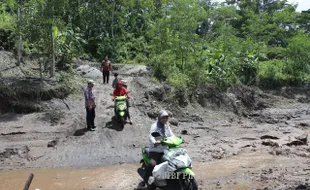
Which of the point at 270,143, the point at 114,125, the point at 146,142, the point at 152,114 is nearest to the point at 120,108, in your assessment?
the point at 114,125

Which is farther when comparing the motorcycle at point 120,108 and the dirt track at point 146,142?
the motorcycle at point 120,108

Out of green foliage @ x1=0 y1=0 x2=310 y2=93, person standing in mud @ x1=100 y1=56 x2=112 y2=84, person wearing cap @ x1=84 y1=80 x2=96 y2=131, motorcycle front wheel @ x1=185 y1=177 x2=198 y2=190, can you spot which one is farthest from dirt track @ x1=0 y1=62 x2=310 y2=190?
green foliage @ x1=0 y1=0 x2=310 y2=93

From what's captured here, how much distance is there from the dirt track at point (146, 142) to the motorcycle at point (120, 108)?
0.38 meters

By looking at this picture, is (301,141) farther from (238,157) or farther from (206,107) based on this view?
(206,107)

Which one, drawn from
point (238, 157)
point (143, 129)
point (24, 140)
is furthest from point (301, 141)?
point (24, 140)

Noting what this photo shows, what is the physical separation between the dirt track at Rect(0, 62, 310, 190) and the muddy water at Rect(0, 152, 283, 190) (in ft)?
0.09

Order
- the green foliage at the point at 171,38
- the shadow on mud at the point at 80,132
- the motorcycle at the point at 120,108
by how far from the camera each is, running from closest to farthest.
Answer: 1. the shadow on mud at the point at 80,132
2. the motorcycle at the point at 120,108
3. the green foliage at the point at 171,38

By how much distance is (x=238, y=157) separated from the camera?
989cm

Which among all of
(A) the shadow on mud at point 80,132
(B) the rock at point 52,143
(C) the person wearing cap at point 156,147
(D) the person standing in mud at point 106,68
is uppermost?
(D) the person standing in mud at point 106,68

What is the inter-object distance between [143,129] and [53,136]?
3330 mm

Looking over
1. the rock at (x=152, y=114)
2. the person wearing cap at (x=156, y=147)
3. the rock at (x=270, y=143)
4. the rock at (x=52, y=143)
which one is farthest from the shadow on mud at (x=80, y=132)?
the rock at (x=270, y=143)

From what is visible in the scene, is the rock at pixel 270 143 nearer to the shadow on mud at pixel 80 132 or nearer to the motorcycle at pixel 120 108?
the motorcycle at pixel 120 108

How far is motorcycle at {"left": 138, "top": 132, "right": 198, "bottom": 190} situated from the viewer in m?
5.59

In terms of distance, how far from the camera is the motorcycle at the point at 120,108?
459 inches
